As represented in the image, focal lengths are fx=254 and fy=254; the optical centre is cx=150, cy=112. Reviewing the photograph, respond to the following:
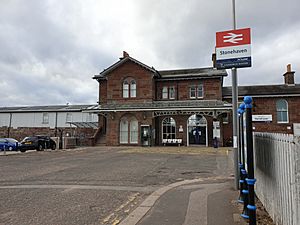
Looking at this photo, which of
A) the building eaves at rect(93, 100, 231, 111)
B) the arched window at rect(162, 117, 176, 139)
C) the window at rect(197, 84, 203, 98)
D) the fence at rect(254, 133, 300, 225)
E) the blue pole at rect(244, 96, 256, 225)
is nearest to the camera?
the fence at rect(254, 133, 300, 225)

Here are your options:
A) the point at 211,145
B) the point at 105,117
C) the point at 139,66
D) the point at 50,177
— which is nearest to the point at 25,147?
the point at 105,117

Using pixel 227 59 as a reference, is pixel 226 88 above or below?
above

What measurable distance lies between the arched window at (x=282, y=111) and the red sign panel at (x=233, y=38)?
960 inches

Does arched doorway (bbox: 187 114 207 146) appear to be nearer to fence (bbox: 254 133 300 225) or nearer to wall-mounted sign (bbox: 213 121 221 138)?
wall-mounted sign (bbox: 213 121 221 138)

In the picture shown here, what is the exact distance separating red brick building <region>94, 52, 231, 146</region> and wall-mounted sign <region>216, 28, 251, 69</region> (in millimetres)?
17575

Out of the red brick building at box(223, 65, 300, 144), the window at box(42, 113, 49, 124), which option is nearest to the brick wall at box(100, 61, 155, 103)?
the red brick building at box(223, 65, 300, 144)

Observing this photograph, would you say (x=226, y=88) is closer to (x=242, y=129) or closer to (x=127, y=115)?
(x=127, y=115)

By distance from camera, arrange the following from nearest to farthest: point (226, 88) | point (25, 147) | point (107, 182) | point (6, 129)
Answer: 1. point (107, 182)
2. point (25, 147)
3. point (226, 88)
4. point (6, 129)

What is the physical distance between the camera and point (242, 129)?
622cm

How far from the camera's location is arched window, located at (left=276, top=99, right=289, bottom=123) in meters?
28.2

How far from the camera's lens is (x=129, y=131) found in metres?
28.1

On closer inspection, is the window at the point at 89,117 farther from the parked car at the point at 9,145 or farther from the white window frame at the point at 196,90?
the white window frame at the point at 196,90

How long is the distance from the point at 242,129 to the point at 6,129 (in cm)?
4370

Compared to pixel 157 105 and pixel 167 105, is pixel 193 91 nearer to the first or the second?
pixel 167 105
